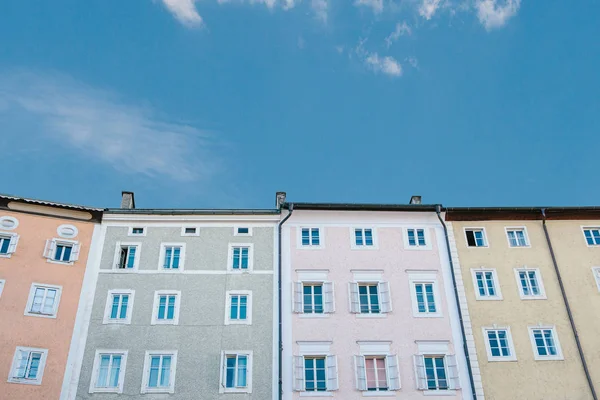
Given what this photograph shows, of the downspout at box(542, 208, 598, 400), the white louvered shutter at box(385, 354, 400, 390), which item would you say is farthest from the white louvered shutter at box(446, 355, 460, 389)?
the downspout at box(542, 208, 598, 400)

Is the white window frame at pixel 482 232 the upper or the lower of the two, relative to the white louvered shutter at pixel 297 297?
upper

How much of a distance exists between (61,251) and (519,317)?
26.6 metres

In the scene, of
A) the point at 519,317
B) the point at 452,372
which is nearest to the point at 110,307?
the point at 452,372

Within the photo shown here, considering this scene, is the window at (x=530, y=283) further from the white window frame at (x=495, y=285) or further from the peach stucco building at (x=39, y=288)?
the peach stucco building at (x=39, y=288)

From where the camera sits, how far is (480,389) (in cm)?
2891

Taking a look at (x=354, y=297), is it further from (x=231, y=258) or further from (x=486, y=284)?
(x=486, y=284)

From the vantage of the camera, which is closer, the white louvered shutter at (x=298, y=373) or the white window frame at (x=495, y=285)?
the white louvered shutter at (x=298, y=373)

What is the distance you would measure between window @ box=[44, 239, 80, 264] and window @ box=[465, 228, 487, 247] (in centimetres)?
2367

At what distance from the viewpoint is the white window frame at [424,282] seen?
3123 cm

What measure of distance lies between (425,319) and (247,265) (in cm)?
1076

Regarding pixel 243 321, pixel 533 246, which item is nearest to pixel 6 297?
pixel 243 321

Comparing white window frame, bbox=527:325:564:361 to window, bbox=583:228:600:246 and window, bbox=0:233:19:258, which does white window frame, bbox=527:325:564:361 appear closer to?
window, bbox=583:228:600:246

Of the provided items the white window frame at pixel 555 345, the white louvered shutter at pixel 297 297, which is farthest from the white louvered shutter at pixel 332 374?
the white window frame at pixel 555 345

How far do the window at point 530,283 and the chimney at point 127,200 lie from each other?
24390 millimetres
